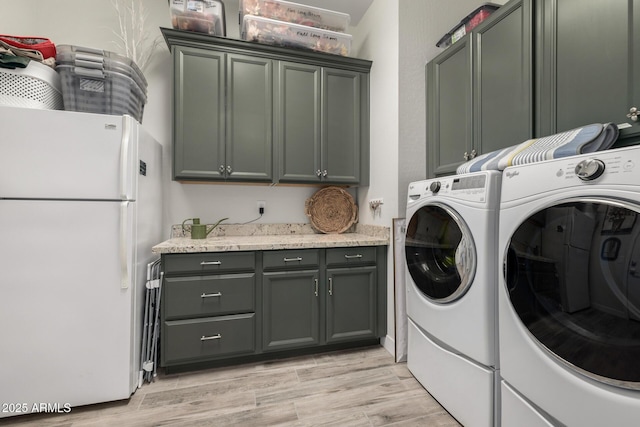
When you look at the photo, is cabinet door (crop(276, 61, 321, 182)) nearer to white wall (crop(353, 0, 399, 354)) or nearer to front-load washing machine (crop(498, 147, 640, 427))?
white wall (crop(353, 0, 399, 354))

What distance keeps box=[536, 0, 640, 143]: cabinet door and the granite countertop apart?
50.3 inches

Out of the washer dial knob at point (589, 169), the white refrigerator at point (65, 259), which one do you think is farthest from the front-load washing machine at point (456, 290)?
the white refrigerator at point (65, 259)

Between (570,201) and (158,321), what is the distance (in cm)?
225

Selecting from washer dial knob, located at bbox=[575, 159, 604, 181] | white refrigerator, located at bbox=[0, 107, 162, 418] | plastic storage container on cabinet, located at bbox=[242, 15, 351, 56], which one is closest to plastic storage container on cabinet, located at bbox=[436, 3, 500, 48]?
plastic storage container on cabinet, located at bbox=[242, 15, 351, 56]

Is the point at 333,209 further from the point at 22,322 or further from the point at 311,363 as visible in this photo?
the point at 22,322

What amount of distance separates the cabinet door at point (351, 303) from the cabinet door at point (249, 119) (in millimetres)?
1006

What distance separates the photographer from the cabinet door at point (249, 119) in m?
2.21

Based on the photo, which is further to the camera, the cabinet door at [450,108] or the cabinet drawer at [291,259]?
the cabinet drawer at [291,259]

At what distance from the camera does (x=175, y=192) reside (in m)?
2.42

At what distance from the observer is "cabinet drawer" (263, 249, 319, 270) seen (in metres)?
2.01

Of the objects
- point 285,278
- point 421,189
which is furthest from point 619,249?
point 285,278

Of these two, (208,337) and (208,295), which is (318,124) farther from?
(208,337)

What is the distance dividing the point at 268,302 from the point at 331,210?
107cm

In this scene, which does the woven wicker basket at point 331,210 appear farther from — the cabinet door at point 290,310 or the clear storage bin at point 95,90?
the clear storage bin at point 95,90
